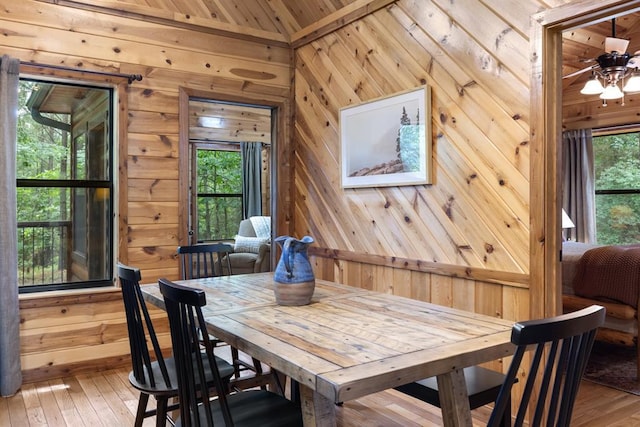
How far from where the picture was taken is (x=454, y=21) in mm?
2951

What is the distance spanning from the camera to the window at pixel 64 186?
348cm

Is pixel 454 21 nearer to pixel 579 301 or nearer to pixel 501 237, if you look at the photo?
pixel 501 237

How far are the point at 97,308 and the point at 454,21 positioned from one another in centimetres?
308

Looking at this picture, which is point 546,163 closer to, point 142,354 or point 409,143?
point 409,143

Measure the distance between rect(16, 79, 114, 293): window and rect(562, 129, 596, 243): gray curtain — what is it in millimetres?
5611

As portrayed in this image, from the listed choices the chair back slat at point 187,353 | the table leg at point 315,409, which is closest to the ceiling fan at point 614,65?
the table leg at point 315,409

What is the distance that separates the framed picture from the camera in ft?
10.4

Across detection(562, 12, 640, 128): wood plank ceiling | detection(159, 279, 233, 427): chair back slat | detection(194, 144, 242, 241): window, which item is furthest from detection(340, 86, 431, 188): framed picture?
detection(194, 144, 242, 241): window

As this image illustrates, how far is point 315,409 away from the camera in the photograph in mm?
1476

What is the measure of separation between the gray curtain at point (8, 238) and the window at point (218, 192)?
4.41 meters

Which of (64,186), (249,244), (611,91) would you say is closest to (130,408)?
(64,186)

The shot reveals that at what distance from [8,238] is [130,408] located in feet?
4.40

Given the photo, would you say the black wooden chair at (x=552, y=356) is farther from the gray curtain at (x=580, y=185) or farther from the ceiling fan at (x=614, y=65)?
the gray curtain at (x=580, y=185)

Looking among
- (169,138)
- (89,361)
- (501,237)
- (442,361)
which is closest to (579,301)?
(501,237)
